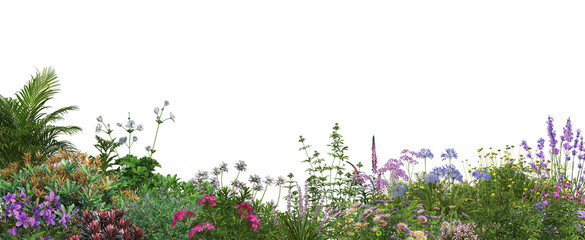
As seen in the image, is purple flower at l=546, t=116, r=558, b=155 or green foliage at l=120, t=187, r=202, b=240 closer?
green foliage at l=120, t=187, r=202, b=240

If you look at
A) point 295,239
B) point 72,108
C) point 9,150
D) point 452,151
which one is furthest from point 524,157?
point 9,150

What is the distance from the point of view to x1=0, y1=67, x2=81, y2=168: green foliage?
1173cm

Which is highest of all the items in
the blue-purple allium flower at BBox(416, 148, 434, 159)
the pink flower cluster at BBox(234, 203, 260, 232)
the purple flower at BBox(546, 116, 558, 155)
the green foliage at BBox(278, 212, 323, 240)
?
the purple flower at BBox(546, 116, 558, 155)

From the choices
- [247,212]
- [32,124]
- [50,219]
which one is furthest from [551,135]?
[32,124]

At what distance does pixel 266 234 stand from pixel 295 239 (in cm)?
41

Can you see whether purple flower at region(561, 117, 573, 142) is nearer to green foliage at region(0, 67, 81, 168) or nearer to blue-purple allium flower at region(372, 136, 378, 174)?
blue-purple allium flower at region(372, 136, 378, 174)

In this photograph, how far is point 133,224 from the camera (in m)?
4.34

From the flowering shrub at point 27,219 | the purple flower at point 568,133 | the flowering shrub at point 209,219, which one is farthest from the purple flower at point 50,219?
the purple flower at point 568,133

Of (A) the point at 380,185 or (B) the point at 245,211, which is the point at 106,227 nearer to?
(B) the point at 245,211

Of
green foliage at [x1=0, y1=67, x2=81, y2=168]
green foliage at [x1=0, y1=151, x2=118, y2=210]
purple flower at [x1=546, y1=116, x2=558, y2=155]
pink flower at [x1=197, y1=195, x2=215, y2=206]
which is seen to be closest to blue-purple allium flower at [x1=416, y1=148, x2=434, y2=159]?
purple flower at [x1=546, y1=116, x2=558, y2=155]

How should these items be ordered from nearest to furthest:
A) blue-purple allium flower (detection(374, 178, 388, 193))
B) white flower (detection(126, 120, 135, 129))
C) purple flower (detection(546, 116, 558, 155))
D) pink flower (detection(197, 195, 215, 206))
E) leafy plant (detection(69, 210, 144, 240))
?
leafy plant (detection(69, 210, 144, 240)) < pink flower (detection(197, 195, 215, 206)) < blue-purple allium flower (detection(374, 178, 388, 193)) < purple flower (detection(546, 116, 558, 155)) < white flower (detection(126, 120, 135, 129))

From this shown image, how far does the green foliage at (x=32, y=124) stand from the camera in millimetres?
11727

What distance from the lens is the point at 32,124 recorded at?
12016 millimetres

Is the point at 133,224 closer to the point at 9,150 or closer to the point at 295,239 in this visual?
the point at 295,239
